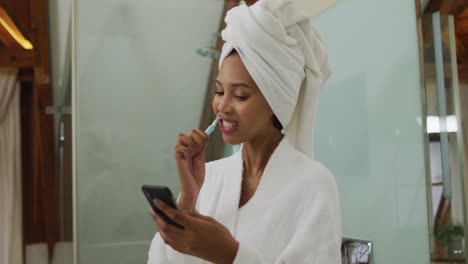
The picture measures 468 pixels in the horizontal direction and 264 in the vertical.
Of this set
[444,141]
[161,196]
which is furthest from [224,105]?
[444,141]

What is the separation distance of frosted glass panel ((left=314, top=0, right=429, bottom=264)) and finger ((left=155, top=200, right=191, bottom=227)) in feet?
2.07

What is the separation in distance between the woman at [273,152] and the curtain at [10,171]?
2.62m

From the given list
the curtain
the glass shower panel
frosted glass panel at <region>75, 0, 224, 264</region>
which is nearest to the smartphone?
the glass shower panel

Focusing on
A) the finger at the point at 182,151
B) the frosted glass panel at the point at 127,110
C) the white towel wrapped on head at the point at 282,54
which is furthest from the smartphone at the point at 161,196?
the frosted glass panel at the point at 127,110

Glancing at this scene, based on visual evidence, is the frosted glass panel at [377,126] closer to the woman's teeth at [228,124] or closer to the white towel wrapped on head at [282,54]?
the white towel wrapped on head at [282,54]

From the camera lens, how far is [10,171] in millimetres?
3045

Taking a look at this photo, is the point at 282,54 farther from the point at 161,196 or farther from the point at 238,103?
the point at 161,196

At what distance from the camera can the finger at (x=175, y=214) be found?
0.64 metres

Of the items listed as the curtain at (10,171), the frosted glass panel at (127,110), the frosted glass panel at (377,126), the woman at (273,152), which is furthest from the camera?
the curtain at (10,171)

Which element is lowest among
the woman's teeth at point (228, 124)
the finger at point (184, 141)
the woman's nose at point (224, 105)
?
the finger at point (184, 141)

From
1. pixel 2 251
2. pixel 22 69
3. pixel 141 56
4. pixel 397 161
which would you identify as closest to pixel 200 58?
pixel 141 56

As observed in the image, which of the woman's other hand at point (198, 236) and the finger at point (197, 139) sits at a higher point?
the finger at point (197, 139)

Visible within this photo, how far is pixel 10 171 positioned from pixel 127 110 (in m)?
1.76

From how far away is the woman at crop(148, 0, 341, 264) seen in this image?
0.73 m
